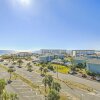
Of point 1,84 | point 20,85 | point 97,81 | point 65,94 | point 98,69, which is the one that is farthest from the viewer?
point 98,69

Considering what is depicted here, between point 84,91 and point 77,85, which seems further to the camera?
point 77,85

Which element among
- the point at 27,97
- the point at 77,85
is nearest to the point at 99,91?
the point at 77,85

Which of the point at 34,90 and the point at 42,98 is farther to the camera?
the point at 34,90

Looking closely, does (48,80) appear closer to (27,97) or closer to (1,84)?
(27,97)

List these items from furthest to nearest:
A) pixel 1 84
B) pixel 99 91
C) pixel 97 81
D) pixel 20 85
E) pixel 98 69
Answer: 1. pixel 98 69
2. pixel 97 81
3. pixel 20 85
4. pixel 99 91
5. pixel 1 84

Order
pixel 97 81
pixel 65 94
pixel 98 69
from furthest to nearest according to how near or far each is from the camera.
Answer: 1. pixel 98 69
2. pixel 97 81
3. pixel 65 94

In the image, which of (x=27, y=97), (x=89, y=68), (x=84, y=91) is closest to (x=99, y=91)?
(x=84, y=91)

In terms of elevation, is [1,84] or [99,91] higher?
[1,84]

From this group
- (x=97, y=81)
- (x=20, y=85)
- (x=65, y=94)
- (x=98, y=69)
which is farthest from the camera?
(x=98, y=69)

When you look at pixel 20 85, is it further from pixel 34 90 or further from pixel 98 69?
pixel 98 69
